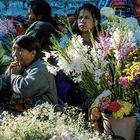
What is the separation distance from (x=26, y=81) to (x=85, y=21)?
127 centimetres

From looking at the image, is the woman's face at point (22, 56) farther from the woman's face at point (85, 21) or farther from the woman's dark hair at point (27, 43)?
the woman's face at point (85, 21)

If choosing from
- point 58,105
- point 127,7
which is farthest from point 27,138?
point 127,7

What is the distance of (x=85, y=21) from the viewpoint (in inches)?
199

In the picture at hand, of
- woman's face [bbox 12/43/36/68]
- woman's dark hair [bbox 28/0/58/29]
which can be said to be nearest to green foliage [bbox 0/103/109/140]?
woman's face [bbox 12/43/36/68]

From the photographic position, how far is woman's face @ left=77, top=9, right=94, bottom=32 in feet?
16.5

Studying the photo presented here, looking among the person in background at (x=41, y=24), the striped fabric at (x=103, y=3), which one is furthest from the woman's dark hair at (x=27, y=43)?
the striped fabric at (x=103, y=3)

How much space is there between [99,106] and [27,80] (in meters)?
0.76

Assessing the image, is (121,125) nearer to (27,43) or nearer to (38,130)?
(38,130)

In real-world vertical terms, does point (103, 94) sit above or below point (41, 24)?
below

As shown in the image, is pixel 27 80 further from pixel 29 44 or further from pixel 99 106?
pixel 99 106

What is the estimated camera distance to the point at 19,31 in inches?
249

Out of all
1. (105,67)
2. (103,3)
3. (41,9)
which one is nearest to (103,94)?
(105,67)

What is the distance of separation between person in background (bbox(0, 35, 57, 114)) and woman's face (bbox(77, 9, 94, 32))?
0.84 m

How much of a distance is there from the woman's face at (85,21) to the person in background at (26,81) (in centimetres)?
84
